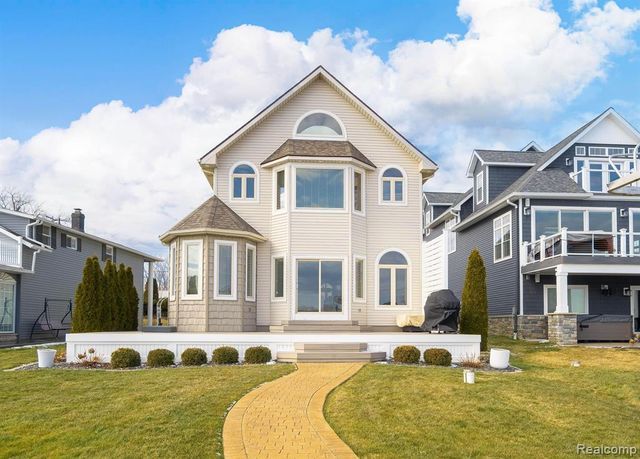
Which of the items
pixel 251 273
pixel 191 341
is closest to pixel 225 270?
pixel 251 273

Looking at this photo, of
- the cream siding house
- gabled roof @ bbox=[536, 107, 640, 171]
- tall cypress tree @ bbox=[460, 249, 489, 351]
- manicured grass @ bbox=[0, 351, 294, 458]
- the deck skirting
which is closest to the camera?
manicured grass @ bbox=[0, 351, 294, 458]

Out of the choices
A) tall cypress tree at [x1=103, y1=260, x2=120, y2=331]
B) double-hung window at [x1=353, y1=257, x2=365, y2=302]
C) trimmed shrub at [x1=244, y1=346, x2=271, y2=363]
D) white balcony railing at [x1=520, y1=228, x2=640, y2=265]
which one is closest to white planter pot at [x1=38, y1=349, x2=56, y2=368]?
tall cypress tree at [x1=103, y1=260, x2=120, y2=331]

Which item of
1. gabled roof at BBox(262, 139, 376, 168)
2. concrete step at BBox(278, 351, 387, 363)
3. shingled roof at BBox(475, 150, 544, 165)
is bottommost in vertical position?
concrete step at BBox(278, 351, 387, 363)

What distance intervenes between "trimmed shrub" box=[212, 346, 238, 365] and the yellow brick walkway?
3.13 metres

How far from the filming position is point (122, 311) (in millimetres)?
21734

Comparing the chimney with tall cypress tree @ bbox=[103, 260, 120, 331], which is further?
the chimney

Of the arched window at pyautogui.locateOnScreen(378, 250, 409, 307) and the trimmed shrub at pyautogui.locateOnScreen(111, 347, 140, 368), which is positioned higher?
the arched window at pyautogui.locateOnScreen(378, 250, 409, 307)

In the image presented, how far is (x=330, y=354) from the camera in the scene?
16.0 metres

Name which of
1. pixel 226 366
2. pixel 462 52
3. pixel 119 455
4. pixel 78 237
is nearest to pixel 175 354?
pixel 226 366

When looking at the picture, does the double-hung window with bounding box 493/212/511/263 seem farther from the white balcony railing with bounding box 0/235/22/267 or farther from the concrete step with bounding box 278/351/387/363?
the white balcony railing with bounding box 0/235/22/267

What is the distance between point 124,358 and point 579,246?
16355 millimetres

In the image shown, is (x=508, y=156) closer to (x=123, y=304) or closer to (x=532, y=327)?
(x=532, y=327)

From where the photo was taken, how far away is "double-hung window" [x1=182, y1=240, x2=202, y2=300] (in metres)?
18.4

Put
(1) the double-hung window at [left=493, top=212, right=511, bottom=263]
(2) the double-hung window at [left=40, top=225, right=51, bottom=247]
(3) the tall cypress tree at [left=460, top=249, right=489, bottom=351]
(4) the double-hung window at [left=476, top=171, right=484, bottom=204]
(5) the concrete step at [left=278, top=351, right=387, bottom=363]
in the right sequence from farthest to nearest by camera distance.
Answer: (4) the double-hung window at [left=476, top=171, right=484, bottom=204] → (2) the double-hung window at [left=40, top=225, right=51, bottom=247] → (1) the double-hung window at [left=493, top=212, right=511, bottom=263] → (3) the tall cypress tree at [left=460, top=249, right=489, bottom=351] → (5) the concrete step at [left=278, top=351, right=387, bottom=363]
